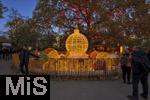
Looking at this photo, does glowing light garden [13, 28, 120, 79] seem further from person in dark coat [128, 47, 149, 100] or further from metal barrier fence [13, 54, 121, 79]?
person in dark coat [128, 47, 149, 100]

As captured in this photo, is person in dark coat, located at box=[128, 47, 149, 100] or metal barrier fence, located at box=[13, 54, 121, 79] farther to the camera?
Result: metal barrier fence, located at box=[13, 54, 121, 79]

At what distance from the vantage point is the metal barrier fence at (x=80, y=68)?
18703 mm

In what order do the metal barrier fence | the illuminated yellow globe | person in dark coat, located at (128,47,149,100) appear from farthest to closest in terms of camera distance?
the illuminated yellow globe, the metal barrier fence, person in dark coat, located at (128,47,149,100)

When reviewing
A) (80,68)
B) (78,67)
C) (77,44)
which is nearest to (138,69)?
(80,68)

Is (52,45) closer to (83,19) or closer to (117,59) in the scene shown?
(83,19)

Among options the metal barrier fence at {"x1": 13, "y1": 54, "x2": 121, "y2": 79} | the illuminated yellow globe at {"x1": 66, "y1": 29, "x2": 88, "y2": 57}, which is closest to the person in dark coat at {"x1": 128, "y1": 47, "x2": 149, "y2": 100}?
the metal barrier fence at {"x1": 13, "y1": 54, "x2": 121, "y2": 79}

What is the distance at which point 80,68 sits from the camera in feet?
62.6

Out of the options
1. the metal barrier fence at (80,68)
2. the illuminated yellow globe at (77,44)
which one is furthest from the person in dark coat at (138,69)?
the illuminated yellow globe at (77,44)

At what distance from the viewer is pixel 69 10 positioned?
34.3m

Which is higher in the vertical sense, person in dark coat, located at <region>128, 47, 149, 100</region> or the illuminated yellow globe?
the illuminated yellow globe

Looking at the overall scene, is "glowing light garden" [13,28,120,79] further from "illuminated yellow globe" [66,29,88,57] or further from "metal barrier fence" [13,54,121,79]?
"illuminated yellow globe" [66,29,88,57]

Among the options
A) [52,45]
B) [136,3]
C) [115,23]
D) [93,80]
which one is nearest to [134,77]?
[93,80]

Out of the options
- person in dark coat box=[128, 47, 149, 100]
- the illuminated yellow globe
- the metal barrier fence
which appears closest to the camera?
person in dark coat box=[128, 47, 149, 100]

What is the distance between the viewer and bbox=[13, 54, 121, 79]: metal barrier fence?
1870 centimetres
